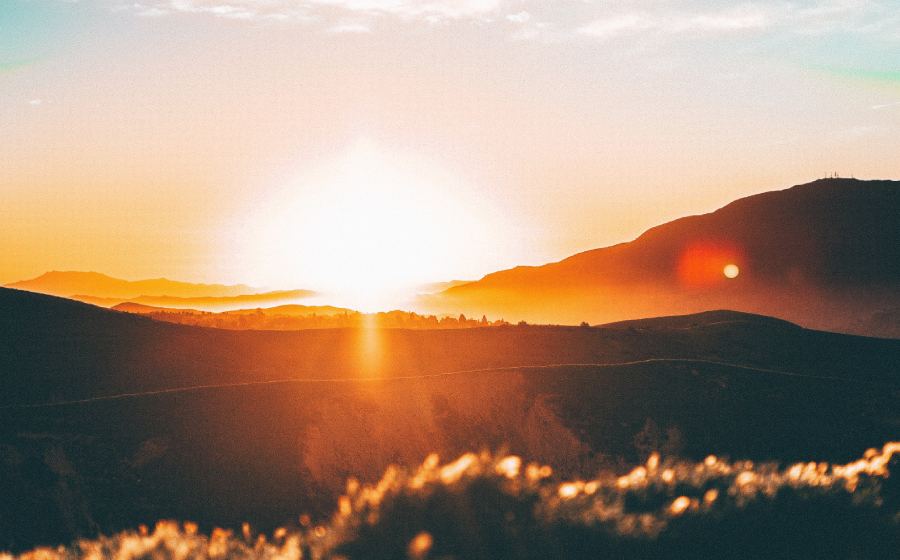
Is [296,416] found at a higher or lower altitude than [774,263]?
lower

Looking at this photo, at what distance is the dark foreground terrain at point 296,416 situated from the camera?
23.3 m

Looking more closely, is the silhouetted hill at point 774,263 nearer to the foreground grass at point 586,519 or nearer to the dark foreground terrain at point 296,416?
the dark foreground terrain at point 296,416

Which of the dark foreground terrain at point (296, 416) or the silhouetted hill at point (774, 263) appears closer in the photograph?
the dark foreground terrain at point (296, 416)

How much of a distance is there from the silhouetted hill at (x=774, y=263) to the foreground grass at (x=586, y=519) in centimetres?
11876

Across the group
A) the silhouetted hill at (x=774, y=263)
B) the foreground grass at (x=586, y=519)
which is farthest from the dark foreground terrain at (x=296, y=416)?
the silhouetted hill at (x=774, y=263)

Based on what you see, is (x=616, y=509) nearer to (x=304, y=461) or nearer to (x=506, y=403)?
(x=304, y=461)

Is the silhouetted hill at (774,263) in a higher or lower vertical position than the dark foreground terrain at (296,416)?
higher

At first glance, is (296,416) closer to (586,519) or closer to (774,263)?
(586,519)

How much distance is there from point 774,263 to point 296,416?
136m

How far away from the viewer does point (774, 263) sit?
482 ft

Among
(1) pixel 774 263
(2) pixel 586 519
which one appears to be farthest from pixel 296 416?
(1) pixel 774 263

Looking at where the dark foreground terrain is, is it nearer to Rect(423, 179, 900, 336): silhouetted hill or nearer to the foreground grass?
the foreground grass

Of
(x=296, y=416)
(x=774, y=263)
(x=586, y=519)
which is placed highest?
(x=774, y=263)

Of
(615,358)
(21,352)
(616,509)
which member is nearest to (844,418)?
(615,358)
